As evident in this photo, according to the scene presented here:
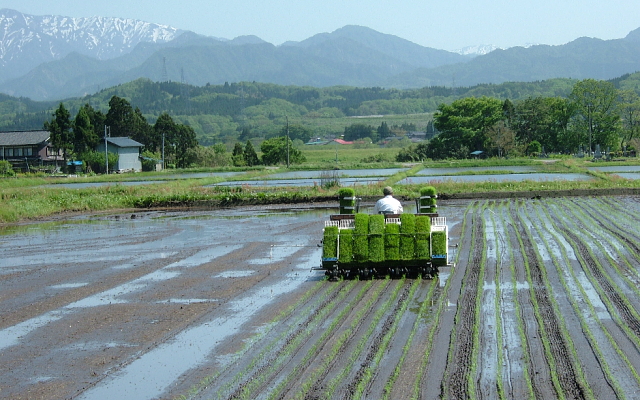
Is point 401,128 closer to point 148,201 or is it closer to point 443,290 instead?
point 148,201

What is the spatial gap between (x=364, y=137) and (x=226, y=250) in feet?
499

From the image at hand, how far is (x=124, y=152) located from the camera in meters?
76.9

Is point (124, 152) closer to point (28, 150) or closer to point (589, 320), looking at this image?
point (28, 150)

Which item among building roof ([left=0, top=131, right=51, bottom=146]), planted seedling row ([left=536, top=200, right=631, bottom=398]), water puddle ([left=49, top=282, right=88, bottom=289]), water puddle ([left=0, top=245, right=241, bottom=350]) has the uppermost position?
building roof ([left=0, top=131, right=51, bottom=146])

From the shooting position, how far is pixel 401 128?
18438 cm

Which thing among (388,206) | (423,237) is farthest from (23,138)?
(423,237)

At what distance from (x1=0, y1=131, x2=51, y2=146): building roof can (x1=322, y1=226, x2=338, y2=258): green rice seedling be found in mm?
73751

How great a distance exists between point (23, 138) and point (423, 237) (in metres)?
→ 77.2

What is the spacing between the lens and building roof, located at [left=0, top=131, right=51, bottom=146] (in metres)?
80.8

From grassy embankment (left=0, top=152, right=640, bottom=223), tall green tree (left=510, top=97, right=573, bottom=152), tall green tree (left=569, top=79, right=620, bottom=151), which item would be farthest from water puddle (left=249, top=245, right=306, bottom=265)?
tall green tree (left=510, top=97, right=573, bottom=152)

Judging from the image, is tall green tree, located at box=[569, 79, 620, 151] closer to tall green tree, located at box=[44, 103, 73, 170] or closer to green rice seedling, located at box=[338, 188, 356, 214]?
tall green tree, located at box=[44, 103, 73, 170]

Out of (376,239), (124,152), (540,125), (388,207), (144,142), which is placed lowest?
(376,239)

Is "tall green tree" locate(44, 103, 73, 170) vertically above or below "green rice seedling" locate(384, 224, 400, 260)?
above

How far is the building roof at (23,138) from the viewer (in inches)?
3179
